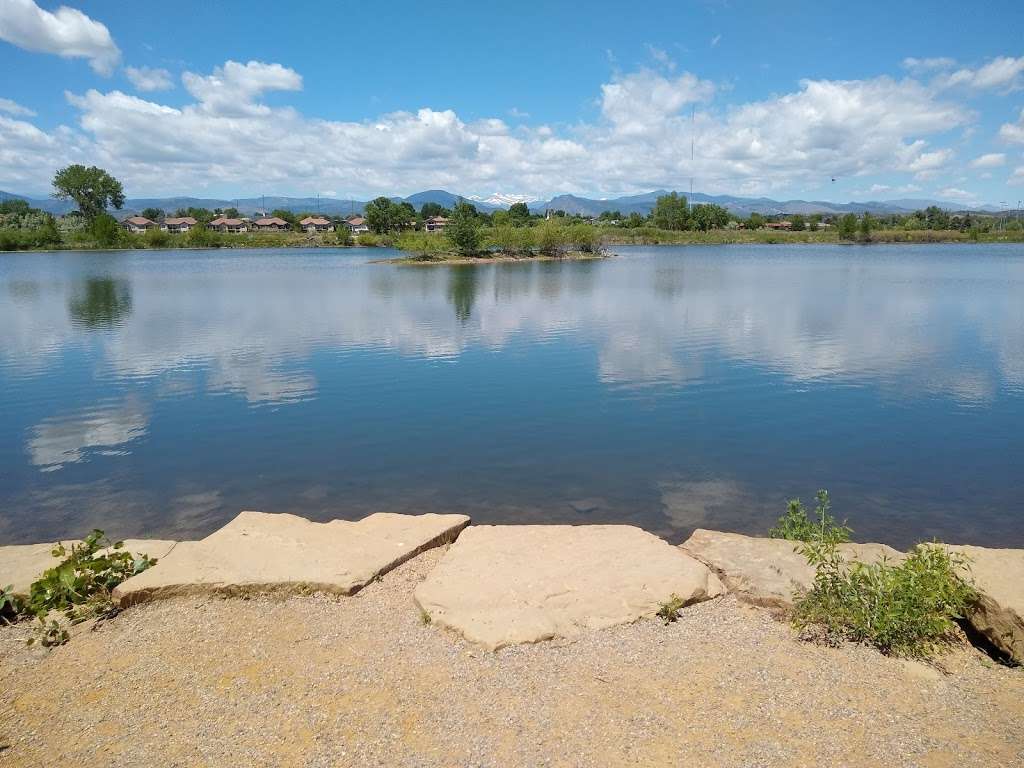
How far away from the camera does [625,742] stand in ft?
16.9

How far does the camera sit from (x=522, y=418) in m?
16.9

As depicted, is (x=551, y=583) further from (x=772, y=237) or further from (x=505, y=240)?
(x=772, y=237)

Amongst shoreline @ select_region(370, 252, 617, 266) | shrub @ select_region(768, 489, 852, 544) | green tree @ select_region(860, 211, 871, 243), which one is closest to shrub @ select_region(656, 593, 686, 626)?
shrub @ select_region(768, 489, 852, 544)

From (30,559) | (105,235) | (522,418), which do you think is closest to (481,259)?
(522,418)

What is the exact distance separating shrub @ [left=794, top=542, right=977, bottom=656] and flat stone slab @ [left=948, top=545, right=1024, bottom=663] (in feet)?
0.46

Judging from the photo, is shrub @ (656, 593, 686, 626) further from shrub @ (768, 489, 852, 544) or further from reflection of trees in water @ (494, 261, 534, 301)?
reflection of trees in water @ (494, 261, 534, 301)

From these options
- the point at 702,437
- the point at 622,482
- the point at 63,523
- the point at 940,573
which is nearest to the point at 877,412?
the point at 702,437

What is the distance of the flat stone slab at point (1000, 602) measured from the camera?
20.8 ft

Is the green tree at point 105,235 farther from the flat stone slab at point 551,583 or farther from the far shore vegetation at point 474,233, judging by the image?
the flat stone slab at point 551,583

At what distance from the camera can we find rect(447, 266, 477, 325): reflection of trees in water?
3841 cm

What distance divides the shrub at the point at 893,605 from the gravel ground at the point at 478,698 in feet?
0.75

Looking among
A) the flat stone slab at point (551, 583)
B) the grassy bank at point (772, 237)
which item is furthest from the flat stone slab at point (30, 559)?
the grassy bank at point (772, 237)

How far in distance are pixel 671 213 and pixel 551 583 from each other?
187 meters

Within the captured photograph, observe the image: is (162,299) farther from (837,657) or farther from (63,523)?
(837,657)
